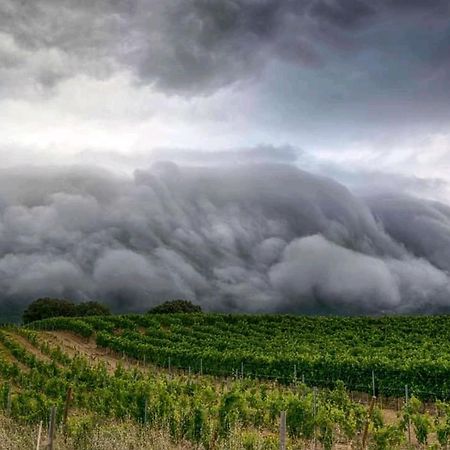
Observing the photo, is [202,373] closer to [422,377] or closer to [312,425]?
[422,377]

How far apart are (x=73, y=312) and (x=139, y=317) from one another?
153 ft

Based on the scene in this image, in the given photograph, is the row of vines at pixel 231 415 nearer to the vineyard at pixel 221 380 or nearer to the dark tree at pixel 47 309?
the vineyard at pixel 221 380

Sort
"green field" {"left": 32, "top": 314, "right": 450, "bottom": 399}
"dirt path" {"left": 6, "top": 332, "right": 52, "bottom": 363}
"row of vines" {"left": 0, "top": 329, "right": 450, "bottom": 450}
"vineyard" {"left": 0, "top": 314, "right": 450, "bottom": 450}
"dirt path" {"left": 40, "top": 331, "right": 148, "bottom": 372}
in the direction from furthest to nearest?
1. "dirt path" {"left": 40, "top": 331, "right": 148, "bottom": 372}
2. "dirt path" {"left": 6, "top": 332, "right": 52, "bottom": 363}
3. "green field" {"left": 32, "top": 314, "right": 450, "bottom": 399}
4. "vineyard" {"left": 0, "top": 314, "right": 450, "bottom": 450}
5. "row of vines" {"left": 0, "top": 329, "right": 450, "bottom": 450}

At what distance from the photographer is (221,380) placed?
44.8 metres

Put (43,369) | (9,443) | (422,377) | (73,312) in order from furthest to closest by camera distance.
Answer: (73,312), (43,369), (422,377), (9,443)

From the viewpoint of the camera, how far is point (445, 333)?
197 ft

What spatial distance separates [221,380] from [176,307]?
63.4 m

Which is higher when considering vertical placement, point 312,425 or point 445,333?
point 445,333

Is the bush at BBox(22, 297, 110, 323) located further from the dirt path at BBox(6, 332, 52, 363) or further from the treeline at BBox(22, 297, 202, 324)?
the dirt path at BBox(6, 332, 52, 363)

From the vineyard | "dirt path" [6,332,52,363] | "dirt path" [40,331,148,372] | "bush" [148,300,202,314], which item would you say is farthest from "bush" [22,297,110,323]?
"dirt path" [6,332,52,363]

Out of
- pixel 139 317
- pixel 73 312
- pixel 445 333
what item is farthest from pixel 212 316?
pixel 73 312

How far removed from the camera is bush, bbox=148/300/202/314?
106125mm

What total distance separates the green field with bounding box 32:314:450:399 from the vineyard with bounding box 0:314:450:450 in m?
0.12

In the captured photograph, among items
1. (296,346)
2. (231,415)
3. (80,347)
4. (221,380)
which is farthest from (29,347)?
→ (231,415)
